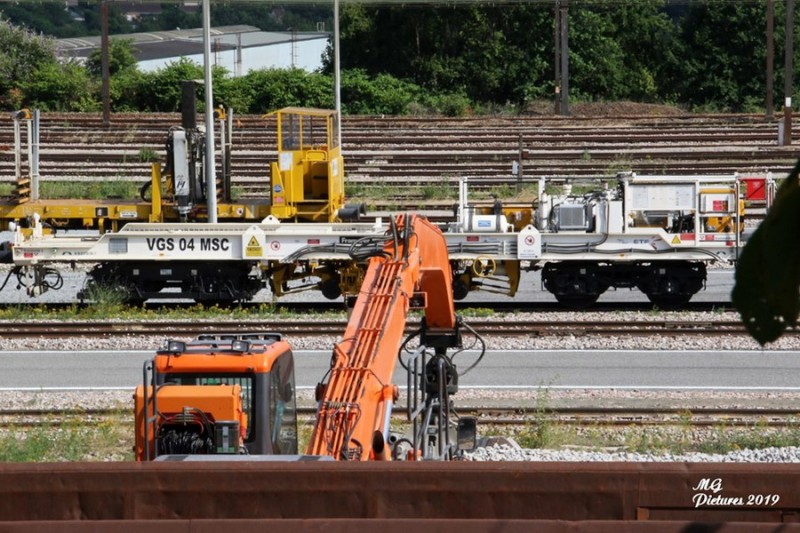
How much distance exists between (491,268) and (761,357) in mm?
4978

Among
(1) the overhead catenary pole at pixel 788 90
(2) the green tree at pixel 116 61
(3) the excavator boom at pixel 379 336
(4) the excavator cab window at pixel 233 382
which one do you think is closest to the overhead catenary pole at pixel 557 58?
(1) the overhead catenary pole at pixel 788 90

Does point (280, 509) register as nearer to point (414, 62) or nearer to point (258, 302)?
point (258, 302)

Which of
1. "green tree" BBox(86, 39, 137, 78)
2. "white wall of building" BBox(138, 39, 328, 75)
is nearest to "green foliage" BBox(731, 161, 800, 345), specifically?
"green tree" BBox(86, 39, 137, 78)

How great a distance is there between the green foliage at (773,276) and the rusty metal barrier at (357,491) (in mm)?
3471

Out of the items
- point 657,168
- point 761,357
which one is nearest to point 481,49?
point 657,168

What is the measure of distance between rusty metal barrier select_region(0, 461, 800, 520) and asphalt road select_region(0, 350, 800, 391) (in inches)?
348

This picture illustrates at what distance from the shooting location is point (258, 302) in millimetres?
20250

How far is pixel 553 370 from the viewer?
15.0m

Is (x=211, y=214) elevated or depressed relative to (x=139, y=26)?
depressed

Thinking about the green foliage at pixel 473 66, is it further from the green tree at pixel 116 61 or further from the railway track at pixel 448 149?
A: the railway track at pixel 448 149

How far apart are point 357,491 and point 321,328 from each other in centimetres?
1235

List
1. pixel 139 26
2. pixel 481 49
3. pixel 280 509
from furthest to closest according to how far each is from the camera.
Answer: pixel 139 26 → pixel 481 49 → pixel 280 509

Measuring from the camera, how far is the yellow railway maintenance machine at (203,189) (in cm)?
2059

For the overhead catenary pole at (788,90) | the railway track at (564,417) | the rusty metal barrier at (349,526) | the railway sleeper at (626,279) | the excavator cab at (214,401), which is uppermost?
the overhead catenary pole at (788,90)
